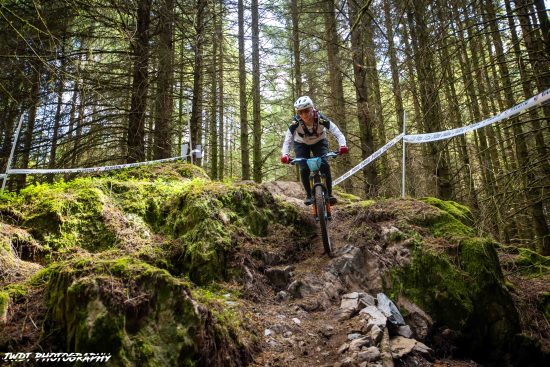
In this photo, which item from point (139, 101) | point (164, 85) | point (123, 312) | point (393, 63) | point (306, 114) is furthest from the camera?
point (164, 85)

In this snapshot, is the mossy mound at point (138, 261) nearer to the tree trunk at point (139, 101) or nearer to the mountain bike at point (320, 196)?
the mountain bike at point (320, 196)

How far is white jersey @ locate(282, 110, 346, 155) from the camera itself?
18.6ft

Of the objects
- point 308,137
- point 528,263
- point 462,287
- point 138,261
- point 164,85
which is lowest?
point 462,287

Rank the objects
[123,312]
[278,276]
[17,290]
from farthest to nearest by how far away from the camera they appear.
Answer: [278,276], [17,290], [123,312]

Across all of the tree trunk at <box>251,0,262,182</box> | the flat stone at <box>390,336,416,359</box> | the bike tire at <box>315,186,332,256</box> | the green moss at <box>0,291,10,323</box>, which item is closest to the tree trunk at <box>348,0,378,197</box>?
the bike tire at <box>315,186,332,256</box>

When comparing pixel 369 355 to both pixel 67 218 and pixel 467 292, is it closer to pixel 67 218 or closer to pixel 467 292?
pixel 467 292

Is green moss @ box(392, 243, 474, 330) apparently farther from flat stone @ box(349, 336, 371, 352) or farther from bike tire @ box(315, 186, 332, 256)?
flat stone @ box(349, 336, 371, 352)

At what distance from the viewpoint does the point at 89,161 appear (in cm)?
773

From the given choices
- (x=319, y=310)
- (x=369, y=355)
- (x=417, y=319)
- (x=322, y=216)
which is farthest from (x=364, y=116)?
(x=369, y=355)

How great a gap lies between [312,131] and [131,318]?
413 centimetres

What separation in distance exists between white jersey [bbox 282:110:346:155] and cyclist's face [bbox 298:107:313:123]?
6 centimetres

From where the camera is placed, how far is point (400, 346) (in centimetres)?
335

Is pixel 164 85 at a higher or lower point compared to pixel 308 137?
higher

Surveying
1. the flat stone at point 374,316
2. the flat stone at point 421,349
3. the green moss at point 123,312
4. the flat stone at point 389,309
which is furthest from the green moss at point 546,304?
the green moss at point 123,312
